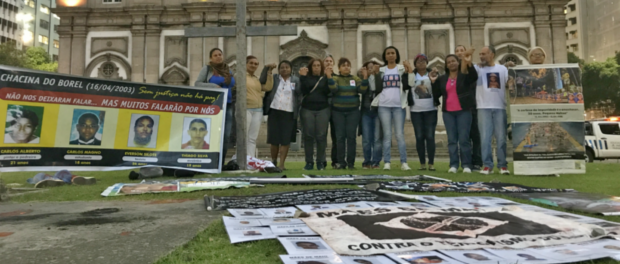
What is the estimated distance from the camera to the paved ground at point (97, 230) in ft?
5.89

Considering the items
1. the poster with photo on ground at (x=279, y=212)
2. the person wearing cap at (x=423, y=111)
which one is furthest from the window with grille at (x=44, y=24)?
the poster with photo on ground at (x=279, y=212)

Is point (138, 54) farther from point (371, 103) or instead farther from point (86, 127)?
point (371, 103)

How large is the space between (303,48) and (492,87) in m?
14.9

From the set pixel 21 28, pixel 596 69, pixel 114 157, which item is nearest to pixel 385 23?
pixel 114 157

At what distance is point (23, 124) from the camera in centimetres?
506

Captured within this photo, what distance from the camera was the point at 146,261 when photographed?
1.69 metres

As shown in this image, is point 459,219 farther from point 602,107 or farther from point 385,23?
point 602,107

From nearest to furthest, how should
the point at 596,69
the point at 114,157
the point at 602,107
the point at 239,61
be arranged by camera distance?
the point at 114,157 → the point at 239,61 → the point at 596,69 → the point at 602,107

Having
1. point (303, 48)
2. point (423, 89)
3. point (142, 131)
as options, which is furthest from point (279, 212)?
point (303, 48)

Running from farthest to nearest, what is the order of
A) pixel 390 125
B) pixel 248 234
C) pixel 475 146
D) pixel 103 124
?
pixel 390 125 → pixel 475 146 → pixel 103 124 → pixel 248 234

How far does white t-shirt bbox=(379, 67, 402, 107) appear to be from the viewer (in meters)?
7.14

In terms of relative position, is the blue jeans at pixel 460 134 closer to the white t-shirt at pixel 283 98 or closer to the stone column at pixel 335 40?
the white t-shirt at pixel 283 98

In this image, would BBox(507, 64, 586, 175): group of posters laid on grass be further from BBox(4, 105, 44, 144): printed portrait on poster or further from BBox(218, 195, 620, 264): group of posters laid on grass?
BBox(4, 105, 44, 144): printed portrait on poster

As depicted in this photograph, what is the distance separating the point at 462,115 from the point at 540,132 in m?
1.17
